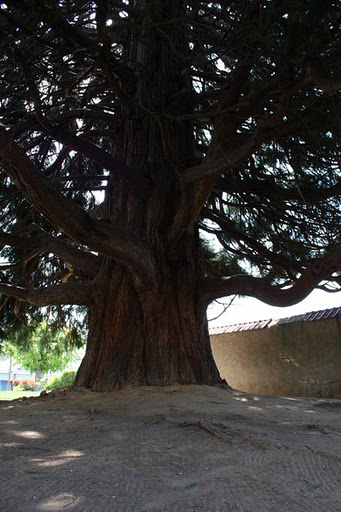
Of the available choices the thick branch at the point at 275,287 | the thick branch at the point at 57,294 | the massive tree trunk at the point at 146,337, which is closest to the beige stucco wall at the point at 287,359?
the thick branch at the point at 275,287

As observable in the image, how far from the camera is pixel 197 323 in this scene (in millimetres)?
5312

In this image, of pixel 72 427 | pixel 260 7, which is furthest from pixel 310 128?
pixel 72 427

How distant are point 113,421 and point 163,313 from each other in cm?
189

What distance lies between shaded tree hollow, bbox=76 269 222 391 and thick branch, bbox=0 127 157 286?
2.10ft

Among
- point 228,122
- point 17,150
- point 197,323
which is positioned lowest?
point 197,323

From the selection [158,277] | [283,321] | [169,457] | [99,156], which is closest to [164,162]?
[99,156]

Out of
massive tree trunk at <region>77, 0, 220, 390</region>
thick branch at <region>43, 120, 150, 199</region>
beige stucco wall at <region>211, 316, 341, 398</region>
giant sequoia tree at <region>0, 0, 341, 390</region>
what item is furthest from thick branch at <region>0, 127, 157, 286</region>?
beige stucco wall at <region>211, 316, 341, 398</region>

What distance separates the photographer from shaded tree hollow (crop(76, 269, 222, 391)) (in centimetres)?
475

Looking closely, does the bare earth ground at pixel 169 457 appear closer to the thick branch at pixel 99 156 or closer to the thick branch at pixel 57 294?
the thick branch at pixel 57 294

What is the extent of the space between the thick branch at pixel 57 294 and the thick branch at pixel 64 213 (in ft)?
3.21

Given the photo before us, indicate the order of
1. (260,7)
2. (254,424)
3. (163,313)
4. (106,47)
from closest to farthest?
(260,7), (254,424), (106,47), (163,313)

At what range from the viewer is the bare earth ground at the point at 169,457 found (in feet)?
6.10

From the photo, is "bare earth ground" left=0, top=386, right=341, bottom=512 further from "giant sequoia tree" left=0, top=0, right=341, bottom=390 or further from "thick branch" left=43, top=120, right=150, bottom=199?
"thick branch" left=43, top=120, right=150, bottom=199

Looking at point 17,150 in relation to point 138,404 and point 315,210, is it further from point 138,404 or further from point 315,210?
point 315,210
